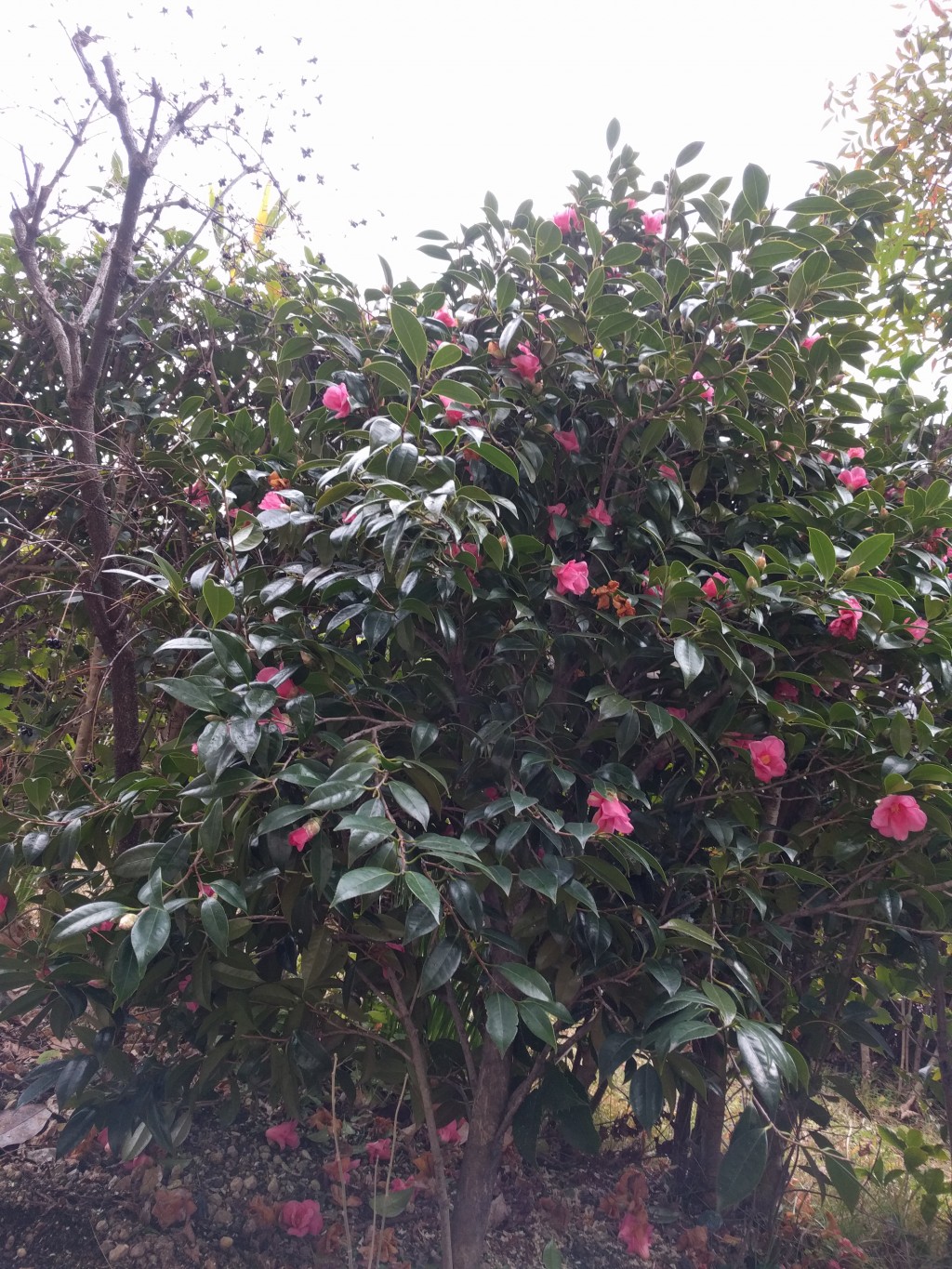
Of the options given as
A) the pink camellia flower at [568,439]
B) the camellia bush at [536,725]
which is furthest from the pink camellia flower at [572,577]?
the pink camellia flower at [568,439]

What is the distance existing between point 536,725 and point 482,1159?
0.77 metres

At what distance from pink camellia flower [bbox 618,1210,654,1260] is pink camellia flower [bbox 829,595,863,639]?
1238 millimetres

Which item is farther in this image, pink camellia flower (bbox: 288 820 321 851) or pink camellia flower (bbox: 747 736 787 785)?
pink camellia flower (bbox: 747 736 787 785)

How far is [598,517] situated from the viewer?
1428 millimetres

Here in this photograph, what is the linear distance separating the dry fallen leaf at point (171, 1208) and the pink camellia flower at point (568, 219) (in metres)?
1.97

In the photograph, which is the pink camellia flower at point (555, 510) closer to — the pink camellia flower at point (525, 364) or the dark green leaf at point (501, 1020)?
the pink camellia flower at point (525, 364)

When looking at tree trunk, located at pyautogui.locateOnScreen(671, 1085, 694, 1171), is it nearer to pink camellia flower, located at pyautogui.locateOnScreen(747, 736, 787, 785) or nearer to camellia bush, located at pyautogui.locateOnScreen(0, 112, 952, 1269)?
camellia bush, located at pyautogui.locateOnScreen(0, 112, 952, 1269)

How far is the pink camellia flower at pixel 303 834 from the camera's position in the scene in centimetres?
101

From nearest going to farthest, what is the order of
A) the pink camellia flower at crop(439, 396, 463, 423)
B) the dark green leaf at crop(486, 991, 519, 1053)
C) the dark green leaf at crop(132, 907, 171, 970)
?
the dark green leaf at crop(132, 907, 171, 970) → the dark green leaf at crop(486, 991, 519, 1053) → the pink camellia flower at crop(439, 396, 463, 423)

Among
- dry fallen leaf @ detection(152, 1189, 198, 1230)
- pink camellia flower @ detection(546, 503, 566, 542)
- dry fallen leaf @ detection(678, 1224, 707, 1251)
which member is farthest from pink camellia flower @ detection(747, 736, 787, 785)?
dry fallen leaf @ detection(152, 1189, 198, 1230)

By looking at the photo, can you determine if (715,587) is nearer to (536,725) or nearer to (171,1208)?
(536,725)

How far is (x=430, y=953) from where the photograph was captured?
1.11 metres

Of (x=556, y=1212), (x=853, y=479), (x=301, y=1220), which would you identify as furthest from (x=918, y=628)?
(x=301, y=1220)

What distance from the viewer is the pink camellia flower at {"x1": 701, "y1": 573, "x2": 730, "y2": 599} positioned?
1.24 metres
